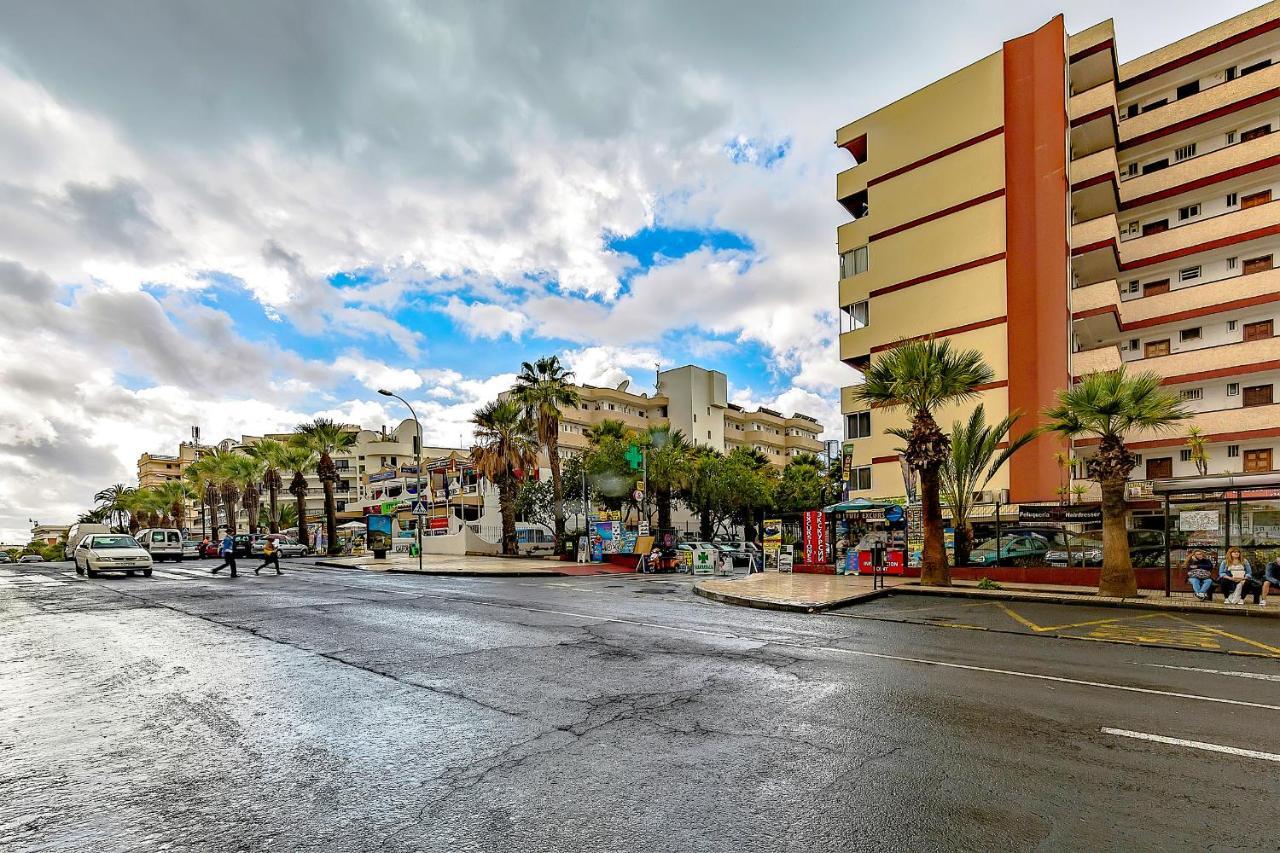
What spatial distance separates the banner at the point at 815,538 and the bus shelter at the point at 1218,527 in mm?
10673

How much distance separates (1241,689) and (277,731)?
31.4 ft

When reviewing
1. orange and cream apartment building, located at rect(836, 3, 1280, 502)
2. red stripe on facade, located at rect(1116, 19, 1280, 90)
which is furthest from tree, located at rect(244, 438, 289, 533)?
red stripe on facade, located at rect(1116, 19, 1280, 90)

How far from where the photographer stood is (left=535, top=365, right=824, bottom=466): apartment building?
226 feet

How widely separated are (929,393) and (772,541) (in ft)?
33.7

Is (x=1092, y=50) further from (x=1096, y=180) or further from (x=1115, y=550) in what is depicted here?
(x=1115, y=550)

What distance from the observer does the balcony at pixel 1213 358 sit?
28656 millimetres

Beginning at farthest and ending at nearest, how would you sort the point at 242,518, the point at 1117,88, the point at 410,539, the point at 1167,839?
the point at 242,518 < the point at 410,539 < the point at 1117,88 < the point at 1167,839

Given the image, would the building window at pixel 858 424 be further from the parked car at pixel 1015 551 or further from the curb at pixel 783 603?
the curb at pixel 783 603

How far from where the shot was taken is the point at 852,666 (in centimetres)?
827

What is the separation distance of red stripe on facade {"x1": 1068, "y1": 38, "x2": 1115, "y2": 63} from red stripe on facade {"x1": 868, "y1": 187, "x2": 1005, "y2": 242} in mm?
7842

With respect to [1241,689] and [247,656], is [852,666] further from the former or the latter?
[247,656]

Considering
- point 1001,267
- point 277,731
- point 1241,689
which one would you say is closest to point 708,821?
point 277,731

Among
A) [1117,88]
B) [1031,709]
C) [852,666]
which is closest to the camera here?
[1031,709]

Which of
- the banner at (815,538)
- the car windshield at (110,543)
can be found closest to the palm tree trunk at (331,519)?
the car windshield at (110,543)
